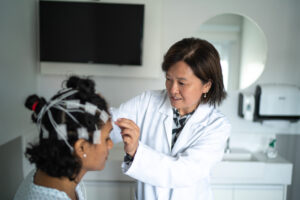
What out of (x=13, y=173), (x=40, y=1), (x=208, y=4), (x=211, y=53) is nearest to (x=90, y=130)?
(x=211, y=53)

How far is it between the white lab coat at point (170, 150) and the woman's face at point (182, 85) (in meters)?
0.12

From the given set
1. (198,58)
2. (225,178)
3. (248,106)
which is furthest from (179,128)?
(248,106)

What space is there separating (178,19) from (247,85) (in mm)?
833

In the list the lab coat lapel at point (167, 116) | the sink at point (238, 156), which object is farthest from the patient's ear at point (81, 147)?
the sink at point (238, 156)

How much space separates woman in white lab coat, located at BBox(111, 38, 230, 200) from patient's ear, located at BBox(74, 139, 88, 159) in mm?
147

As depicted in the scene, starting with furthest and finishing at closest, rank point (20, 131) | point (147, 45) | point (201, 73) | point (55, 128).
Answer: point (147, 45), point (20, 131), point (201, 73), point (55, 128)

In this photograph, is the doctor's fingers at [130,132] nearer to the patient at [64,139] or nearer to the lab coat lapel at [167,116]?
the patient at [64,139]

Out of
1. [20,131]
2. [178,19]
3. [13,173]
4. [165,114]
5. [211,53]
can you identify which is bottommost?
[13,173]

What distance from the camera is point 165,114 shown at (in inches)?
47.4

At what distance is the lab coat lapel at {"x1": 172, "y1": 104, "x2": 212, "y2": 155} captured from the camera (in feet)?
3.71

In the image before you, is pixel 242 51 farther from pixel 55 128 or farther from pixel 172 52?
pixel 55 128

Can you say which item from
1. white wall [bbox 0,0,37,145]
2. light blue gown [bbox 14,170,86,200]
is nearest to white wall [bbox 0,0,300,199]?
white wall [bbox 0,0,37,145]

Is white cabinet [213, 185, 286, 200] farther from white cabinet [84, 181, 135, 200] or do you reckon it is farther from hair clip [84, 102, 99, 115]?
hair clip [84, 102, 99, 115]

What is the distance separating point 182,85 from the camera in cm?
107
